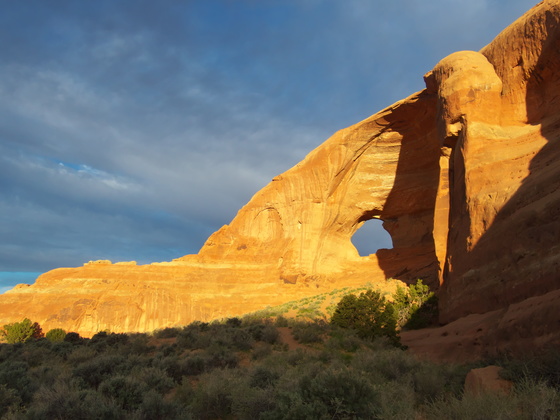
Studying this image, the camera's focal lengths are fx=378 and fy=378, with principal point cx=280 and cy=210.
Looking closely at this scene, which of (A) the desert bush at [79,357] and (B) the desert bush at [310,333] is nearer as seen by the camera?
(A) the desert bush at [79,357]

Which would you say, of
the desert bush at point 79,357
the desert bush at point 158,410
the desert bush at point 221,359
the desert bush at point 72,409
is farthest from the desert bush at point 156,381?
the desert bush at point 79,357

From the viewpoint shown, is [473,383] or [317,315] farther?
[317,315]

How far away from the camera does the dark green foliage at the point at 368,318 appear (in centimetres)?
1648

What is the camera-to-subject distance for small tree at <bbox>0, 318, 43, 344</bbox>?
2892cm

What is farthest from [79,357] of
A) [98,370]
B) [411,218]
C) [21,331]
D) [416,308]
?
[411,218]

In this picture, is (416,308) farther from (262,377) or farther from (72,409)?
(72,409)

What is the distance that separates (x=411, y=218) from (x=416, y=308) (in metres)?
18.0

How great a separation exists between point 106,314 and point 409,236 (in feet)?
95.6

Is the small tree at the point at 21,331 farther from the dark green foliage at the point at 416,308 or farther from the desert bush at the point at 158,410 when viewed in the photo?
the desert bush at the point at 158,410

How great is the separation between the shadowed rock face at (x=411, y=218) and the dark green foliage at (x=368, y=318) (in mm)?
2687

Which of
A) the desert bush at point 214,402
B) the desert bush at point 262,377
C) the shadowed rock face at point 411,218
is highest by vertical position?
the shadowed rock face at point 411,218

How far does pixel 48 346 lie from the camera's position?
1716 cm

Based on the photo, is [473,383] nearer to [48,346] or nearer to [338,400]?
[338,400]

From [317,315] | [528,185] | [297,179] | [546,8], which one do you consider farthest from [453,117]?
[297,179]
